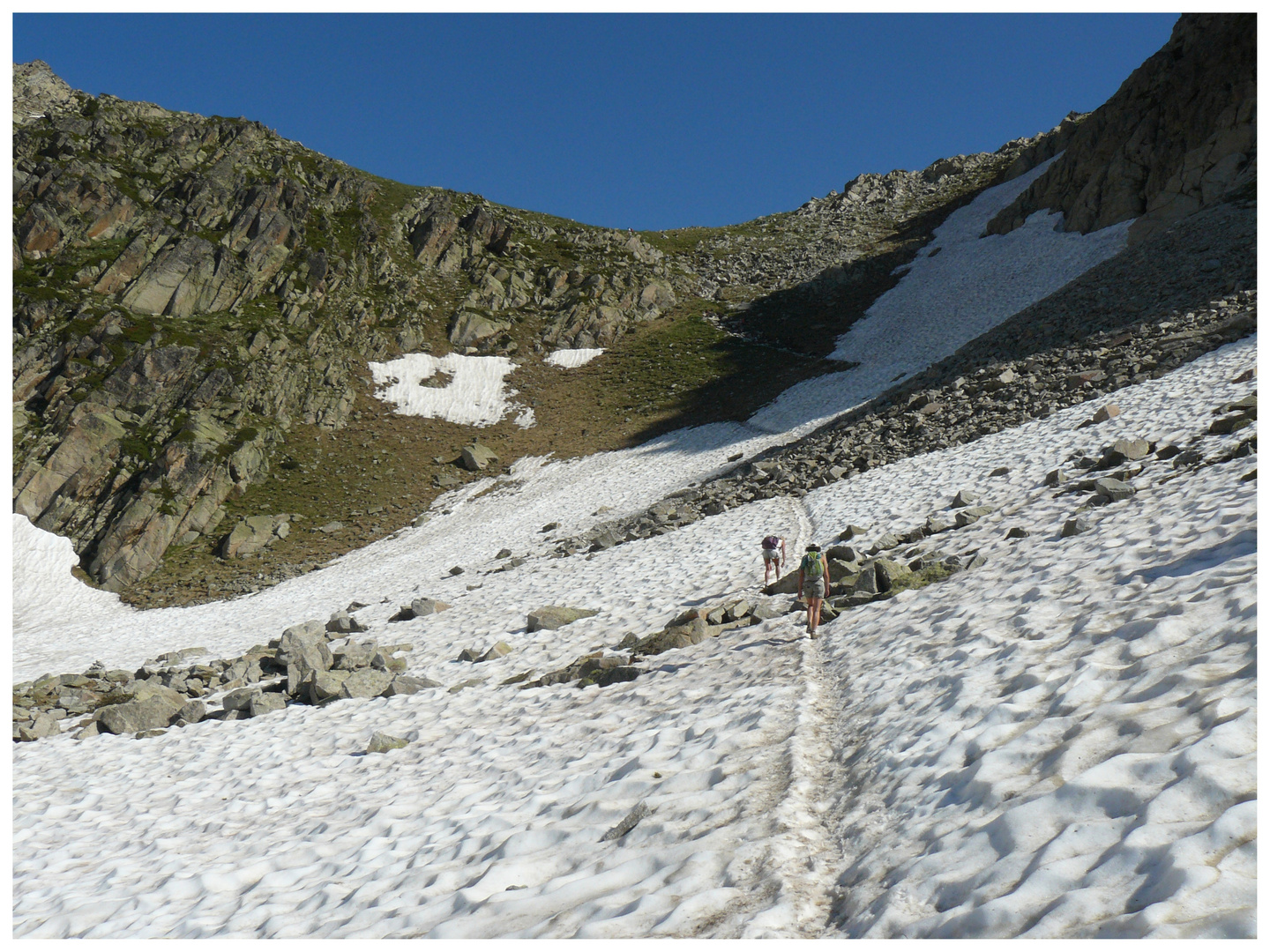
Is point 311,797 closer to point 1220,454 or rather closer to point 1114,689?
point 1114,689

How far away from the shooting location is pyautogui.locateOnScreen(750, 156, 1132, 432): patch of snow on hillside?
42969 millimetres

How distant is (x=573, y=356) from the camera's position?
191 feet

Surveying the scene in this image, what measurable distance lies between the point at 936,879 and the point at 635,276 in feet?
220

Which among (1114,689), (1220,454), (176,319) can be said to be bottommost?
(1114,689)

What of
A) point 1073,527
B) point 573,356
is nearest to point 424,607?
point 1073,527

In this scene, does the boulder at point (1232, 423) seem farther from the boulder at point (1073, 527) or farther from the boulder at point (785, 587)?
the boulder at point (785, 587)

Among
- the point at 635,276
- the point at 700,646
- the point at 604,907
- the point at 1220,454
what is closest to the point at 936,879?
the point at 604,907

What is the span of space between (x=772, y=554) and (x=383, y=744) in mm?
8576

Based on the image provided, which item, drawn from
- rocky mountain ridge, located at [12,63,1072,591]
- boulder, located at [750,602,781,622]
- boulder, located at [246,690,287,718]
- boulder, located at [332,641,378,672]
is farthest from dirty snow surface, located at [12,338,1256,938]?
rocky mountain ridge, located at [12,63,1072,591]

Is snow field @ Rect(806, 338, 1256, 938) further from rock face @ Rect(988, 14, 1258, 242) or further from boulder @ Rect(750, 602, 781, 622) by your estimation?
rock face @ Rect(988, 14, 1258, 242)

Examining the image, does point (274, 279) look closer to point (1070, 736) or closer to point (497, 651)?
point (497, 651)

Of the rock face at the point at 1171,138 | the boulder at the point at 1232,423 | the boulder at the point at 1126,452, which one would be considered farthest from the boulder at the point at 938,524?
the rock face at the point at 1171,138

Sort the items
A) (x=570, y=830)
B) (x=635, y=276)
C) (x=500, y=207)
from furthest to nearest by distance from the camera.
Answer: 1. (x=500, y=207)
2. (x=635, y=276)
3. (x=570, y=830)

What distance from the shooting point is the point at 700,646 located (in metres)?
11.4
